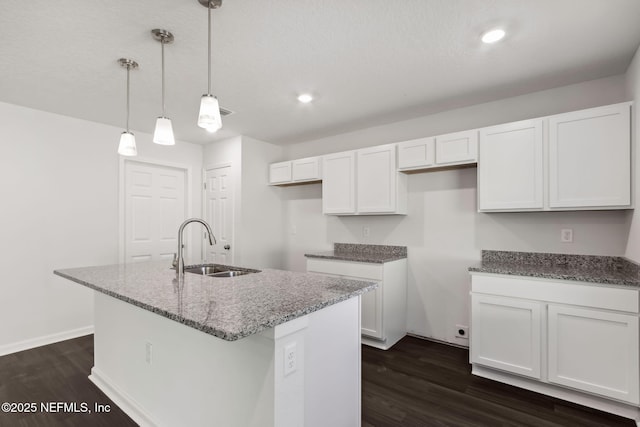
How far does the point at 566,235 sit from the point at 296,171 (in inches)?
114

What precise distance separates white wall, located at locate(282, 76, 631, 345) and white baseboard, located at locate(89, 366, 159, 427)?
8.49 ft

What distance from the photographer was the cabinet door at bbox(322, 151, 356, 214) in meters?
3.56

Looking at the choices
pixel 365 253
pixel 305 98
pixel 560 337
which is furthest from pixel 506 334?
pixel 305 98

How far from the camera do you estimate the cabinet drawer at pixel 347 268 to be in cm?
310

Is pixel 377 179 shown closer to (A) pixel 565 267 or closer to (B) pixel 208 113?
(A) pixel 565 267

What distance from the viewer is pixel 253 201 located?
14.0 ft

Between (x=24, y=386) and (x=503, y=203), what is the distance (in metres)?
4.06

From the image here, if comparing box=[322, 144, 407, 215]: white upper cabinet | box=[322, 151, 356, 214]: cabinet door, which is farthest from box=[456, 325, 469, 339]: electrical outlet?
box=[322, 151, 356, 214]: cabinet door

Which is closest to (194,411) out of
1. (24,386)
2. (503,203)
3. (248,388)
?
(248,388)

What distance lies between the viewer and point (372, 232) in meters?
3.77

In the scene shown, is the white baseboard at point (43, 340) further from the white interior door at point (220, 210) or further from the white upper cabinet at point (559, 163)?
the white upper cabinet at point (559, 163)

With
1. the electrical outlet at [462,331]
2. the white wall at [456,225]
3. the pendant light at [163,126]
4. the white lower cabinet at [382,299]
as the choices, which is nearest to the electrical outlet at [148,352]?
the pendant light at [163,126]

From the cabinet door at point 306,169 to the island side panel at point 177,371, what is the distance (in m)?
2.44

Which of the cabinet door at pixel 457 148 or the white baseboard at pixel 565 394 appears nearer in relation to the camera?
the white baseboard at pixel 565 394
